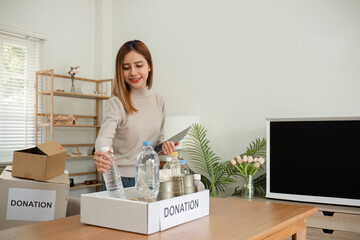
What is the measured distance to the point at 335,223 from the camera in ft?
8.79

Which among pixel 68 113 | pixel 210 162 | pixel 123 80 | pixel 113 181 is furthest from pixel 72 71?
pixel 113 181

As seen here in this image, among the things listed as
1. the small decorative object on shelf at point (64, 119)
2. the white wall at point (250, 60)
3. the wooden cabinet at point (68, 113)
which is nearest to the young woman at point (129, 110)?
the white wall at point (250, 60)

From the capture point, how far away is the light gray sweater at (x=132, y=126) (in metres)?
1.74

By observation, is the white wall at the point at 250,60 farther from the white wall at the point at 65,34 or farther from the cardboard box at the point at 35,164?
the cardboard box at the point at 35,164

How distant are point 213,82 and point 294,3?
44.7 inches

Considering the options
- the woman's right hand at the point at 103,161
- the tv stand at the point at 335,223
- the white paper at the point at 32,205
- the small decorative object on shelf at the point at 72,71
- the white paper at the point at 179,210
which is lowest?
the tv stand at the point at 335,223

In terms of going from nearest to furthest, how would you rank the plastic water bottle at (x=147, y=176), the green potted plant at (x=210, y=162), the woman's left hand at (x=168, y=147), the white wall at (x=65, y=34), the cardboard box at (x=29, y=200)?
the plastic water bottle at (x=147, y=176) < the woman's left hand at (x=168, y=147) < the cardboard box at (x=29, y=200) < the green potted plant at (x=210, y=162) < the white wall at (x=65, y=34)

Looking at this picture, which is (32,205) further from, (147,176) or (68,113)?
(68,113)

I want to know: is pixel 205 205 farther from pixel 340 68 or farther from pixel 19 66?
pixel 19 66

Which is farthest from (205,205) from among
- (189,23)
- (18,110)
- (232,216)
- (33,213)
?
(18,110)

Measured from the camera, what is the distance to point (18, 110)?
436 cm

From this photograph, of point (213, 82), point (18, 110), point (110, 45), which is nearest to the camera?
point (213, 82)

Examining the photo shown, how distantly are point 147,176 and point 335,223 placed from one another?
6.55 ft

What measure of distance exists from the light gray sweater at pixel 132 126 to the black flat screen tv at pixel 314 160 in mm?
1460
